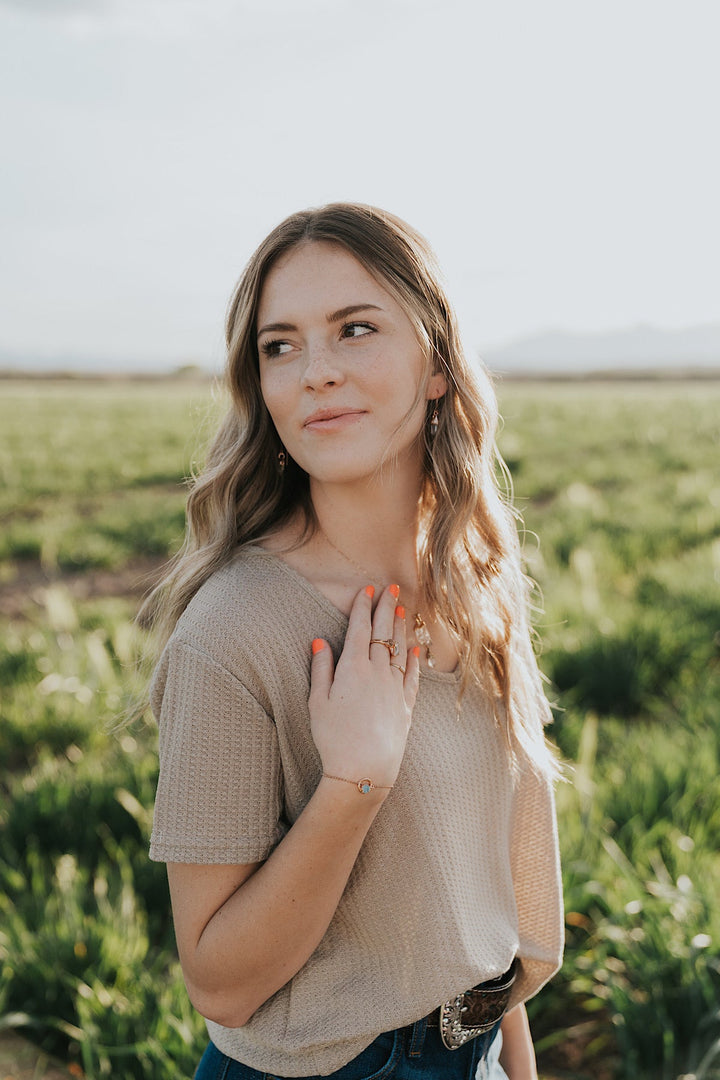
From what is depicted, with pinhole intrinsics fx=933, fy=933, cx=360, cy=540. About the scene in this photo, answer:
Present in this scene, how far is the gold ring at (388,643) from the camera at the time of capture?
1526mm

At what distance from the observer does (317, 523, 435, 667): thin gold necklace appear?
1.68 meters

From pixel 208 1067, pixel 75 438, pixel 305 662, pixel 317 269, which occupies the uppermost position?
pixel 317 269

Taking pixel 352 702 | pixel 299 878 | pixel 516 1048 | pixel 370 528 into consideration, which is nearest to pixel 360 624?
pixel 352 702

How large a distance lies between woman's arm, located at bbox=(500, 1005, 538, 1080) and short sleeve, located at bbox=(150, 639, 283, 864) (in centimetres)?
79

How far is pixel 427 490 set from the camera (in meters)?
1.90

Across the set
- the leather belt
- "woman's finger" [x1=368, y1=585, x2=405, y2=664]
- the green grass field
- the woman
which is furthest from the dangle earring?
the leather belt

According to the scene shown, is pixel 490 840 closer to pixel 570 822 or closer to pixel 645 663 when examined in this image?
pixel 570 822

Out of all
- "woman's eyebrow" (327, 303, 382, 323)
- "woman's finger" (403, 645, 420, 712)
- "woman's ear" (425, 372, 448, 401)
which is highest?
"woman's eyebrow" (327, 303, 382, 323)

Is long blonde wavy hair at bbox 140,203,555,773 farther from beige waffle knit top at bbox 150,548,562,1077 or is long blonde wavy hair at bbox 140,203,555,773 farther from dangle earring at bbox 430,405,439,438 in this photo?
beige waffle knit top at bbox 150,548,562,1077

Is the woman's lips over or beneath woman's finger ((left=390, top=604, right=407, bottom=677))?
over

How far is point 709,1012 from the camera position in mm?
2400

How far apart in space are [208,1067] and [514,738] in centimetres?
78

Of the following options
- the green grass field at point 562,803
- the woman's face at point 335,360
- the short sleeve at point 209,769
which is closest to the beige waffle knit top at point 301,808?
the short sleeve at point 209,769

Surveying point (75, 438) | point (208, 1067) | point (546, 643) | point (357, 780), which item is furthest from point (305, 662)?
point (75, 438)
